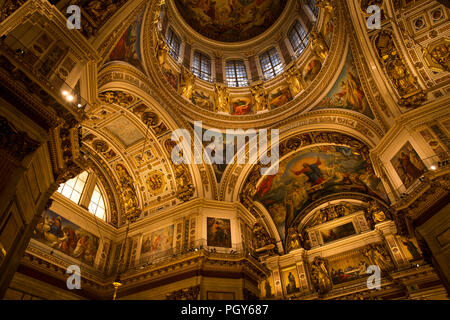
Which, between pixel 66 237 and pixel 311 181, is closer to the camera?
pixel 66 237

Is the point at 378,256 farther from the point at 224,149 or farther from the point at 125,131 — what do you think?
the point at 125,131

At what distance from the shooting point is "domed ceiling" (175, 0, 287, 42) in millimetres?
20531

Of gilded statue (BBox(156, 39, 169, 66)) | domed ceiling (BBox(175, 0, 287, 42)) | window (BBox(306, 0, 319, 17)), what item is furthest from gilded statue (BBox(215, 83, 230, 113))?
window (BBox(306, 0, 319, 17))

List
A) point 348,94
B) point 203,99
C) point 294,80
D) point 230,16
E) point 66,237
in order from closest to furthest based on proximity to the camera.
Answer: point 66,237
point 348,94
point 294,80
point 203,99
point 230,16

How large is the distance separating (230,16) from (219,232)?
1657cm

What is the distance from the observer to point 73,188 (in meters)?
14.8

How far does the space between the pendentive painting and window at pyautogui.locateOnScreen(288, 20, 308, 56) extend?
473 inches

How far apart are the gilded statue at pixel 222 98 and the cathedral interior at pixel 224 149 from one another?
0.09 metres

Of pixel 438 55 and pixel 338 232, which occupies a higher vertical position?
pixel 438 55

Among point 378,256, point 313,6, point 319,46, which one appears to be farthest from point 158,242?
point 313,6

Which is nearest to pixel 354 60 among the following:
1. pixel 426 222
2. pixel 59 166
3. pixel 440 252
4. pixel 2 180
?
pixel 426 222

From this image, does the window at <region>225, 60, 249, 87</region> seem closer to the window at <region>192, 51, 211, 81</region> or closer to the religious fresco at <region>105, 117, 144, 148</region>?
the window at <region>192, 51, 211, 81</region>

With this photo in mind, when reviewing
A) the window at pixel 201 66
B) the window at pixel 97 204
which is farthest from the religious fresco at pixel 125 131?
the window at pixel 201 66
